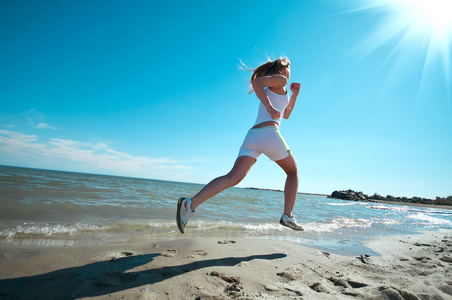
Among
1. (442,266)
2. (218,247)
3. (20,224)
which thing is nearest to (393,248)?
(442,266)

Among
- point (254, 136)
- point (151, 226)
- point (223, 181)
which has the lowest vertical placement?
point (151, 226)

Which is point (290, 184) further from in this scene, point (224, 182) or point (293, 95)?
point (293, 95)

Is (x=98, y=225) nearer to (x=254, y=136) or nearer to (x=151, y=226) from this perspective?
(x=151, y=226)

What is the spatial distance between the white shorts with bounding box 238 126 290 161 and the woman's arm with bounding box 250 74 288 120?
0.17 metres

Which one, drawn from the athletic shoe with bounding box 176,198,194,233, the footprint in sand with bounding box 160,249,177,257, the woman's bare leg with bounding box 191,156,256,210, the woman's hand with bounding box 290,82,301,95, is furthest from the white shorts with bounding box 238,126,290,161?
the footprint in sand with bounding box 160,249,177,257

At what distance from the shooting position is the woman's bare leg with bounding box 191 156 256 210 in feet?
7.24

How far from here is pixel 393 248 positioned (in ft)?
12.6

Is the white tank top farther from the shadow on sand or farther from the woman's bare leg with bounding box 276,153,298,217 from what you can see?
the shadow on sand

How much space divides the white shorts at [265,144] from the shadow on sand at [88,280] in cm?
117

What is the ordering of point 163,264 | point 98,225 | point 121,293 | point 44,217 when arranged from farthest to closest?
point 44,217
point 98,225
point 163,264
point 121,293

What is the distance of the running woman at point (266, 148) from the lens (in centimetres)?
222

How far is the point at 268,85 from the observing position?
7.93 feet

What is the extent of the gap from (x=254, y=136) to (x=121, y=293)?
67.3 inches

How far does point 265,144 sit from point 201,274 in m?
1.33
